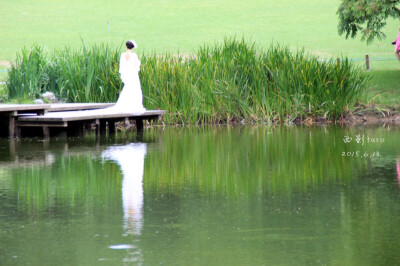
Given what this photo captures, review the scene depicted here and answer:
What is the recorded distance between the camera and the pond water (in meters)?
7.21

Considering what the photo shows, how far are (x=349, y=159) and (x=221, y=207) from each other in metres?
4.43

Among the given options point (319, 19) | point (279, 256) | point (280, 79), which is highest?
point (319, 19)

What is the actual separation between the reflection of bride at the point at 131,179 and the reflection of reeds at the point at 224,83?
14.9ft

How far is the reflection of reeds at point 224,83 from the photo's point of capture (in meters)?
20.3

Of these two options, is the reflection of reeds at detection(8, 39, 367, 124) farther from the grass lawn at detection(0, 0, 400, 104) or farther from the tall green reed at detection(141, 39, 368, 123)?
the grass lawn at detection(0, 0, 400, 104)

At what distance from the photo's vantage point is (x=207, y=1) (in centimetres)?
7056

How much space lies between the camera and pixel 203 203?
31.0 ft

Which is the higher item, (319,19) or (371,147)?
(319,19)

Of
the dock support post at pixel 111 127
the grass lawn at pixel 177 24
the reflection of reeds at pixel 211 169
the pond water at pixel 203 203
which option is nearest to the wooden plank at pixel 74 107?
the dock support post at pixel 111 127

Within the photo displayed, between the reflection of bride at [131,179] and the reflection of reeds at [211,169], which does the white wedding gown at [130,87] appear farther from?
the reflection of bride at [131,179]

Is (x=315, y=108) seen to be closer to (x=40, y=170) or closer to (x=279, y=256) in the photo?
(x=40, y=170)

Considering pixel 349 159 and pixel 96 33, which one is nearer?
pixel 349 159

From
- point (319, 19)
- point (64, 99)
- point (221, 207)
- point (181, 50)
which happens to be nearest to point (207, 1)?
point (319, 19)

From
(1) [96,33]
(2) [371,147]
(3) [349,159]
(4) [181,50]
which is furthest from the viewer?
(1) [96,33]
